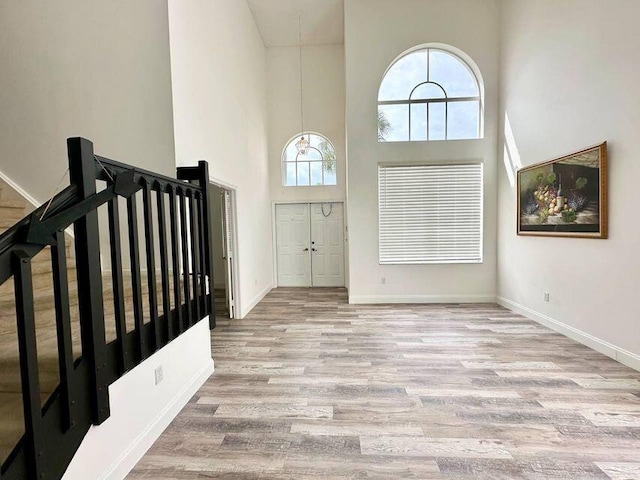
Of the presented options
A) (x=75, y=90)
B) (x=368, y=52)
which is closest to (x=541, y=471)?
(x=75, y=90)

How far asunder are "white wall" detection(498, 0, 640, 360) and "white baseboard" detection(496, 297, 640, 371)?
41 mm

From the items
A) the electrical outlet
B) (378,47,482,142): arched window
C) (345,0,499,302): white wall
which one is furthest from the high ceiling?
the electrical outlet

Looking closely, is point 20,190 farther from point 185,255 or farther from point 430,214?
point 430,214

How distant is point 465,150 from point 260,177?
3.73 m

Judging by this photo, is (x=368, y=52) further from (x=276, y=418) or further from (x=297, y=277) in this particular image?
(x=276, y=418)

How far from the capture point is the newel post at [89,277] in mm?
1318

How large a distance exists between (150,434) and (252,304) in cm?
328

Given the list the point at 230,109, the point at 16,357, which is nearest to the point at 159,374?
the point at 16,357

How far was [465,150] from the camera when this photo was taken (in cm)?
505

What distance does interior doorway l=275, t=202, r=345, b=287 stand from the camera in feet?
22.4

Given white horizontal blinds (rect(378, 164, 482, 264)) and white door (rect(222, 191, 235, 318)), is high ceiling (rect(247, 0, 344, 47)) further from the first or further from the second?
white door (rect(222, 191, 235, 318))

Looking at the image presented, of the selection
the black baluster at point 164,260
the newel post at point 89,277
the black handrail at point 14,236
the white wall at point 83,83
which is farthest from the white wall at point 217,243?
the black handrail at point 14,236

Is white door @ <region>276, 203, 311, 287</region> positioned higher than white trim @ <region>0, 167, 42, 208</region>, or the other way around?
white trim @ <region>0, 167, 42, 208</region>

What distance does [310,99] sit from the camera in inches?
260
